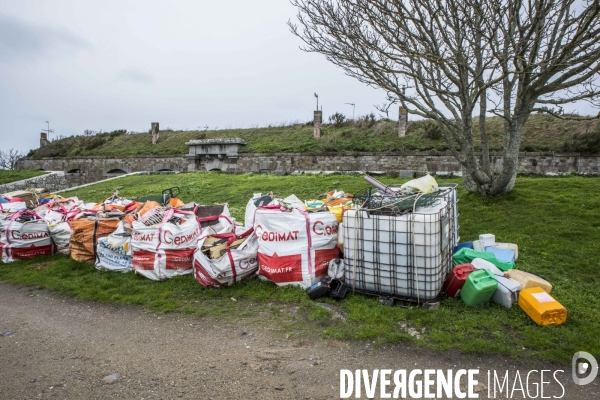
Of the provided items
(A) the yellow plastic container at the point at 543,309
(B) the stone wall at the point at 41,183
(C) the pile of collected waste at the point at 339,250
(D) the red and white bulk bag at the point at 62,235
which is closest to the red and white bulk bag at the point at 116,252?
(C) the pile of collected waste at the point at 339,250

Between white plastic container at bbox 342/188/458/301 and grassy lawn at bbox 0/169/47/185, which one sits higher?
grassy lawn at bbox 0/169/47/185

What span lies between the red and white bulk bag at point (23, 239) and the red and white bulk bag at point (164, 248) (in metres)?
2.49

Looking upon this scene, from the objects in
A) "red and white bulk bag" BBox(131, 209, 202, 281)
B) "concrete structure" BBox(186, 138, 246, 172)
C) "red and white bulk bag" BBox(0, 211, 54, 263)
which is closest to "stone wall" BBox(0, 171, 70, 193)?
"concrete structure" BBox(186, 138, 246, 172)

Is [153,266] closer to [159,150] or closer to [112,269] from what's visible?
[112,269]

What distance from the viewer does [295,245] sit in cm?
466

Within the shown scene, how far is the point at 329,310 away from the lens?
13.5 feet

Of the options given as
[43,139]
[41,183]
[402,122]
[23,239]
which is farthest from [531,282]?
[43,139]

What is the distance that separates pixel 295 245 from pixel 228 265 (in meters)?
0.91

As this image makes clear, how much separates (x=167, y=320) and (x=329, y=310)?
178 centimetres

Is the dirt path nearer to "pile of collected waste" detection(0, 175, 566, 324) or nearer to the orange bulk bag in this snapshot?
"pile of collected waste" detection(0, 175, 566, 324)

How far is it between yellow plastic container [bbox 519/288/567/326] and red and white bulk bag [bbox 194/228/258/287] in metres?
3.15

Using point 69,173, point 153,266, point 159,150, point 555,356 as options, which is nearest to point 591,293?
point 555,356

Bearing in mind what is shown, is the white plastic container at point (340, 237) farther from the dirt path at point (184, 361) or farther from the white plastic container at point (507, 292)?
the white plastic container at point (507, 292)

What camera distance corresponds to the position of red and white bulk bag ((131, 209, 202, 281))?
17.4 ft
